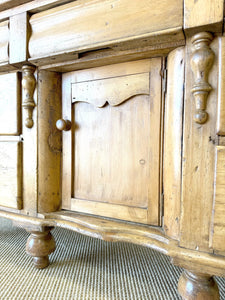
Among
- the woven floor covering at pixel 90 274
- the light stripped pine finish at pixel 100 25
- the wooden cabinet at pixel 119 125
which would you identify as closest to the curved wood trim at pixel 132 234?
the wooden cabinet at pixel 119 125

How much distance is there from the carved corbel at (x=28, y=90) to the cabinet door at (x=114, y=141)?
125 millimetres

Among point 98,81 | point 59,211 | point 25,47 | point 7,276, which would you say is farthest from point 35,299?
point 25,47

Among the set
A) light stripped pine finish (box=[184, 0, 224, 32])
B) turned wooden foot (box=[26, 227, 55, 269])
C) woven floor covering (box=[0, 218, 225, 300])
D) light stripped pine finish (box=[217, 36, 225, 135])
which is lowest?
woven floor covering (box=[0, 218, 225, 300])

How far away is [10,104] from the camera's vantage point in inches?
39.4

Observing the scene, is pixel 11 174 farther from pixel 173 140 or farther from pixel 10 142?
pixel 173 140

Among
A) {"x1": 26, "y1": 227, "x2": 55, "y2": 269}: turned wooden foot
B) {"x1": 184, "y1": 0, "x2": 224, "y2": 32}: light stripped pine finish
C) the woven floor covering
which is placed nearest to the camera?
{"x1": 184, "y1": 0, "x2": 224, "y2": 32}: light stripped pine finish

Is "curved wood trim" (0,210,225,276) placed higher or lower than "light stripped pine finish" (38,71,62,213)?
lower

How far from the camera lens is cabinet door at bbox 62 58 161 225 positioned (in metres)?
0.80

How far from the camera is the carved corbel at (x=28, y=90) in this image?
3.10 ft

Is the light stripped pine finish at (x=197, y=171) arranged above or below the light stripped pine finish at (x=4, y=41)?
below

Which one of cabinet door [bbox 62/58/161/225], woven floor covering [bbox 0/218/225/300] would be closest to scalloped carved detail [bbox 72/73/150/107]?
cabinet door [bbox 62/58/161/225]

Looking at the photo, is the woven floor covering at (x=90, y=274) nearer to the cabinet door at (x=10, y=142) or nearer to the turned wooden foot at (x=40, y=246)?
the turned wooden foot at (x=40, y=246)

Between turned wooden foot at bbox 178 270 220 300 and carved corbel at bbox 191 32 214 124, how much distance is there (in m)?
0.46

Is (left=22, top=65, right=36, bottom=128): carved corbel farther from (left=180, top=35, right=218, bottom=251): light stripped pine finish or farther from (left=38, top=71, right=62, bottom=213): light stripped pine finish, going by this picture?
(left=180, top=35, right=218, bottom=251): light stripped pine finish
